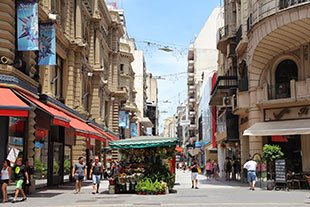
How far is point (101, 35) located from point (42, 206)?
32.7m

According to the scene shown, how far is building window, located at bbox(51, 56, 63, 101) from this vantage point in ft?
100

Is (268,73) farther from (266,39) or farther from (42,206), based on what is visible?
(42,206)

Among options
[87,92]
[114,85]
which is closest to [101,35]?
[87,92]

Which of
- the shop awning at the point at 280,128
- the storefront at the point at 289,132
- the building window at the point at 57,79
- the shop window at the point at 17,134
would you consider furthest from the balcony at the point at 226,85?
the shop window at the point at 17,134

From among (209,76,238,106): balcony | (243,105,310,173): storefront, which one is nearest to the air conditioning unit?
(209,76,238,106): balcony

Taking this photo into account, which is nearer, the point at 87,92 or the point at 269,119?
the point at 269,119

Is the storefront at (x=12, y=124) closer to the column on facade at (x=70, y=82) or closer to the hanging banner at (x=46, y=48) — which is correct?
the hanging banner at (x=46, y=48)

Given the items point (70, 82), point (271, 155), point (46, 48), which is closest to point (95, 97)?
point (70, 82)

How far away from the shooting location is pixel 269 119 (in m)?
30.6

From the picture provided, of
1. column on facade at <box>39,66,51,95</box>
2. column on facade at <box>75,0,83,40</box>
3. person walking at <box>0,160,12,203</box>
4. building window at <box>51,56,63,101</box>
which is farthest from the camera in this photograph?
column on facade at <box>75,0,83,40</box>

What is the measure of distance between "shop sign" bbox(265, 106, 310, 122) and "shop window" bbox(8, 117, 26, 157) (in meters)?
15.1

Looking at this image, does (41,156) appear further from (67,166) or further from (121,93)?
(121,93)

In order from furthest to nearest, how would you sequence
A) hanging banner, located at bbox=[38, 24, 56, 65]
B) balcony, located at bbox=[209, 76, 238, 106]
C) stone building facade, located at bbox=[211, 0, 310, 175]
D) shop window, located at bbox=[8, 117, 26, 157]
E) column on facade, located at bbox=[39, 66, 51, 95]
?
balcony, located at bbox=[209, 76, 238, 106], stone building facade, located at bbox=[211, 0, 310, 175], column on facade, located at bbox=[39, 66, 51, 95], hanging banner, located at bbox=[38, 24, 56, 65], shop window, located at bbox=[8, 117, 26, 157]

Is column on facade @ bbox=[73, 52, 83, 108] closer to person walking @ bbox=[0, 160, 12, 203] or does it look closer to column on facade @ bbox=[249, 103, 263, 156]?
column on facade @ bbox=[249, 103, 263, 156]
